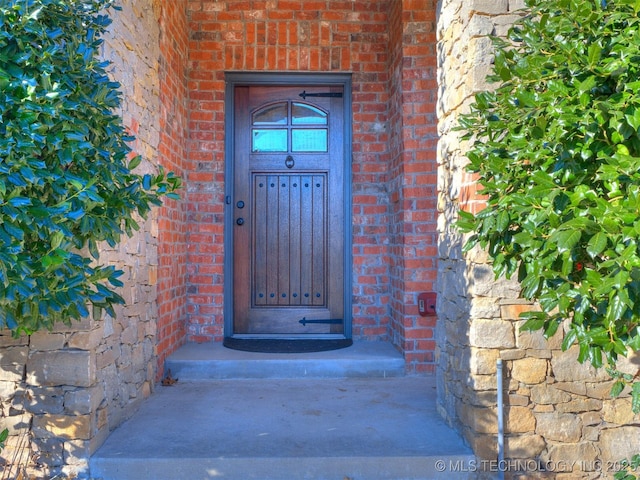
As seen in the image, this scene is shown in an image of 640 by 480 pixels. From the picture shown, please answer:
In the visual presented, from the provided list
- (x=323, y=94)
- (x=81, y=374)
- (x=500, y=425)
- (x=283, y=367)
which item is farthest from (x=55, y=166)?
(x=323, y=94)

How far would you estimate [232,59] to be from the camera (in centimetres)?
414

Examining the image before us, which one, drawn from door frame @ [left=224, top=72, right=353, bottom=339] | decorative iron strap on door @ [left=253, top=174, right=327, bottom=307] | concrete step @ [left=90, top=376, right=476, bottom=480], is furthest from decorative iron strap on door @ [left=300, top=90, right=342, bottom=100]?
concrete step @ [left=90, top=376, right=476, bottom=480]

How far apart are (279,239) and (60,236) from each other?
259 centimetres

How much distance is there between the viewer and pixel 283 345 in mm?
3941

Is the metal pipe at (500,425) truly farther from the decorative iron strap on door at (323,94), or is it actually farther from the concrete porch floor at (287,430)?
the decorative iron strap on door at (323,94)

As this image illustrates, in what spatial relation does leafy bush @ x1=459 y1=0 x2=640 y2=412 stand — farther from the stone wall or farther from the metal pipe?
the stone wall

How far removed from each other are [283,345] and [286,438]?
1.49 m

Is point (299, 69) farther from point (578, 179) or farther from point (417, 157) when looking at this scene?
point (578, 179)

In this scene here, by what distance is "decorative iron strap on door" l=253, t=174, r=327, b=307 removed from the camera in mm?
4227

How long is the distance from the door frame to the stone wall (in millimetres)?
1247

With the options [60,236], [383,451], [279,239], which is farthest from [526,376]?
[279,239]

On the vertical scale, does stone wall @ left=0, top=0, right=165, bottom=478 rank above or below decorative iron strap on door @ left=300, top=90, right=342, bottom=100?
below

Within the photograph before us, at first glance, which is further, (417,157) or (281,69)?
(281,69)

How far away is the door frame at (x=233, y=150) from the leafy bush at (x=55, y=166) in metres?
2.11
